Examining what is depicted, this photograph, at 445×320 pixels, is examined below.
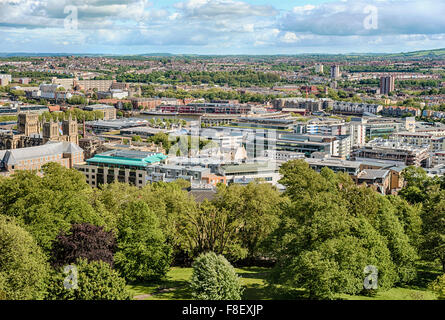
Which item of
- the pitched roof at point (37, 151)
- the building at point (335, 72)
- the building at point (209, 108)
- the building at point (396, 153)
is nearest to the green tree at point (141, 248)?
the pitched roof at point (37, 151)

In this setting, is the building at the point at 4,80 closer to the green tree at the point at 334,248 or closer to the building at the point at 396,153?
the building at the point at 396,153

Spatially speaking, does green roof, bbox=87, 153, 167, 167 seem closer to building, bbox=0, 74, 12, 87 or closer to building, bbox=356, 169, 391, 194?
building, bbox=356, 169, 391, 194

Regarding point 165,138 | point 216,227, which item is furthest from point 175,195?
point 165,138

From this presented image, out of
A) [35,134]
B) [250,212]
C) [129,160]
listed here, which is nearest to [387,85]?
[35,134]

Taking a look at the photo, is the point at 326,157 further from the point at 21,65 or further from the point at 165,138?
the point at 21,65
